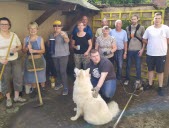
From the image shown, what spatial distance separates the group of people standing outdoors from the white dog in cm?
15

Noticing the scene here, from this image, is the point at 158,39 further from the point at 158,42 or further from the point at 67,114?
the point at 67,114

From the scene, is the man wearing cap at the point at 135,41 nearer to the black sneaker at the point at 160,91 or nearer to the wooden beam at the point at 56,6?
the black sneaker at the point at 160,91

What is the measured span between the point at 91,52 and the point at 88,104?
1.08 metres

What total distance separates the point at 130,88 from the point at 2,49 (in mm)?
3590

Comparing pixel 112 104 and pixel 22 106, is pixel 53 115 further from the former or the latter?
pixel 112 104

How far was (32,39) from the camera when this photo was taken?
17.5 feet

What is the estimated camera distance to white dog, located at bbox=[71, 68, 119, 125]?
4.29m

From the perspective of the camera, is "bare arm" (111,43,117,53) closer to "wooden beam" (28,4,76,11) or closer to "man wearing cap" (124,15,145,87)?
"man wearing cap" (124,15,145,87)

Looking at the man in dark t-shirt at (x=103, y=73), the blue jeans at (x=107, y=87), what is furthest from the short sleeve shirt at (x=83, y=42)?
the blue jeans at (x=107, y=87)

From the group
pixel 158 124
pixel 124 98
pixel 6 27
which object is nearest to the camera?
pixel 158 124

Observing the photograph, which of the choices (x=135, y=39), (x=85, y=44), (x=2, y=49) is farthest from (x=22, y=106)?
(x=135, y=39)

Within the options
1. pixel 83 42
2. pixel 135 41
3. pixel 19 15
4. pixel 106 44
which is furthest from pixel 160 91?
pixel 19 15

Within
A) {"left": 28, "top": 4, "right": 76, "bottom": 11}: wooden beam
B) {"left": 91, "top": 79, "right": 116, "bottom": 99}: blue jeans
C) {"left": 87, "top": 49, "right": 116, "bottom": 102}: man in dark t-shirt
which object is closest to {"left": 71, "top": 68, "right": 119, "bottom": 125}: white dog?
{"left": 87, "top": 49, "right": 116, "bottom": 102}: man in dark t-shirt

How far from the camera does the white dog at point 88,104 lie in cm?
429
